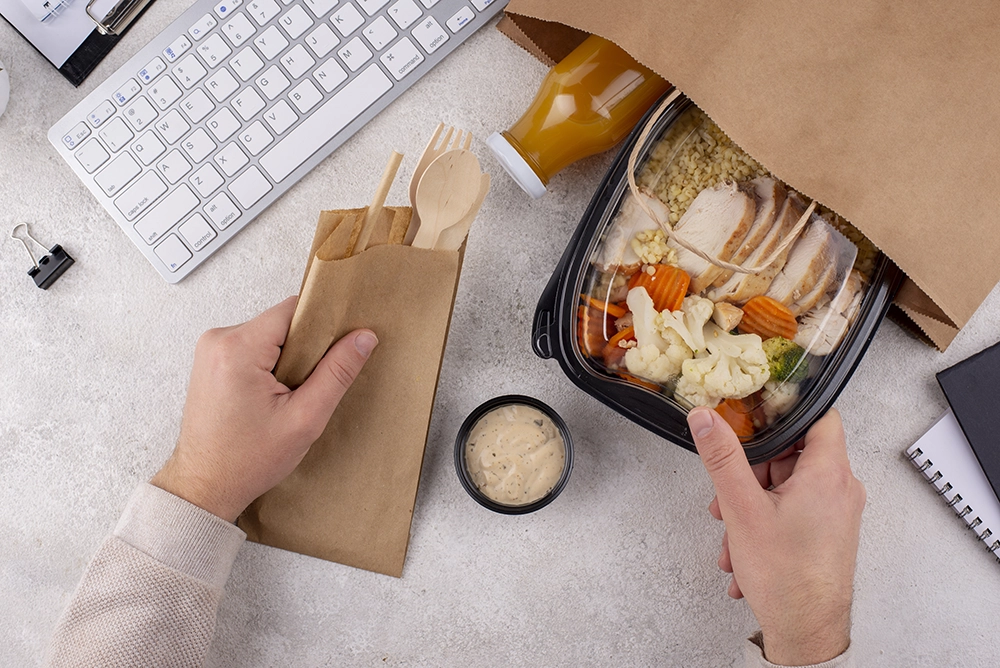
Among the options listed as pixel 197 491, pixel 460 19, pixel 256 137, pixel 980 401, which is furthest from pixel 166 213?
pixel 980 401

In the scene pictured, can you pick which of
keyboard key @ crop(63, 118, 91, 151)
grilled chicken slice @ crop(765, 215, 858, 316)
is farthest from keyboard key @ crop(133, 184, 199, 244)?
grilled chicken slice @ crop(765, 215, 858, 316)

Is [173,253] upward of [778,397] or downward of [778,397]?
upward

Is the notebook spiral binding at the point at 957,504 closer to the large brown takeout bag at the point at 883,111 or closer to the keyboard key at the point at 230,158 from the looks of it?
the large brown takeout bag at the point at 883,111

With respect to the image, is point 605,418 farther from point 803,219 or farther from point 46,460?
point 46,460

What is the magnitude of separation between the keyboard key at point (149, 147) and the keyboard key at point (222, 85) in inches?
3.9

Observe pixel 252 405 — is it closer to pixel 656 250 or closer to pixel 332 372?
pixel 332 372

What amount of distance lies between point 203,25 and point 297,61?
0.13 m

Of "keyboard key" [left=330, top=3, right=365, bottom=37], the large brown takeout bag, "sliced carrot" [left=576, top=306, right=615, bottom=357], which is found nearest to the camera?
the large brown takeout bag

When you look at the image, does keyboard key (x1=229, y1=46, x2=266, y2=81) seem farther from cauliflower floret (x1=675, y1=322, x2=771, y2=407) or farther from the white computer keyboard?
cauliflower floret (x1=675, y1=322, x2=771, y2=407)

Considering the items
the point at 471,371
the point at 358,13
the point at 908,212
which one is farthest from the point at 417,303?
the point at 908,212

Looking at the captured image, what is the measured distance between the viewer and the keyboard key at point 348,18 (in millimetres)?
862

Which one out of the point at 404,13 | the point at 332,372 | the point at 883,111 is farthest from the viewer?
the point at 404,13

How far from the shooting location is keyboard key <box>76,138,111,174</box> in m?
0.88

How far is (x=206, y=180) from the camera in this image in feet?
2.87
